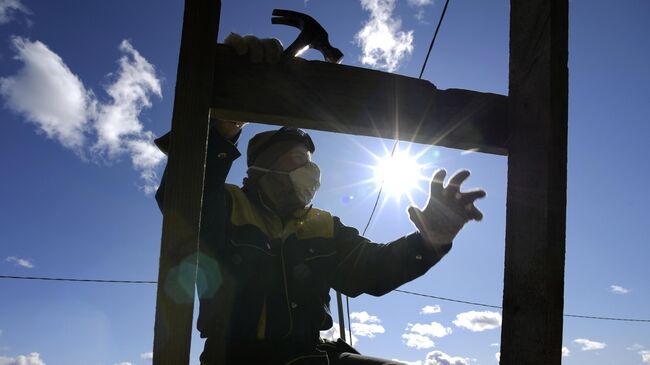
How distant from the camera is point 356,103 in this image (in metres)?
1.26

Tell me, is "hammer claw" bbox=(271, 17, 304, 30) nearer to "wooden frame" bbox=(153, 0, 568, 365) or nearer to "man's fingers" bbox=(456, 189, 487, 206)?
"wooden frame" bbox=(153, 0, 568, 365)

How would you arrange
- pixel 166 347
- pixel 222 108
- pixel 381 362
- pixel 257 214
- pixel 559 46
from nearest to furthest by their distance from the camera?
pixel 166 347
pixel 222 108
pixel 559 46
pixel 381 362
pixel 257 214

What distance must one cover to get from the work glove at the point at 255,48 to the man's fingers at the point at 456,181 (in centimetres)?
60

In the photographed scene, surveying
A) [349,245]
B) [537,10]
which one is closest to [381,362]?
[349,245]

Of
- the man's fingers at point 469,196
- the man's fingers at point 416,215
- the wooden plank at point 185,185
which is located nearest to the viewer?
the wooden plank at point 185,185

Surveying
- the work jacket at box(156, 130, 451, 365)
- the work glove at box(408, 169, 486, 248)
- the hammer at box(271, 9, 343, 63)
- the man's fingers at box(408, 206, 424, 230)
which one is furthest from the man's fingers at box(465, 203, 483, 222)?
the hammer at box(271, 9, 343, 63)

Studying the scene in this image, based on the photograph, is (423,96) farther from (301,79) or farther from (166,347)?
(166,347)

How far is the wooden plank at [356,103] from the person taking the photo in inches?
46.6

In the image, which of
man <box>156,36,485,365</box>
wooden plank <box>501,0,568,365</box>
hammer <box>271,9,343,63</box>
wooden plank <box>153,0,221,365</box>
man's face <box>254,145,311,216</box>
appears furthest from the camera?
man's face <box>254,145,311,216</box>

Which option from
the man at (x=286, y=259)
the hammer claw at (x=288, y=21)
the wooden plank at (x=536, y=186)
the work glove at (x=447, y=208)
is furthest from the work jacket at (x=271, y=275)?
the hammer claw at (x=288, y=21)

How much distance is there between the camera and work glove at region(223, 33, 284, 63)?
1.19 metres

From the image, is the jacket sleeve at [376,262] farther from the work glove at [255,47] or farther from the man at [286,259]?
the work glove at [255,47]

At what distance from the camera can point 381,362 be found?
1.88m

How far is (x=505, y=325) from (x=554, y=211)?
0.98ft
